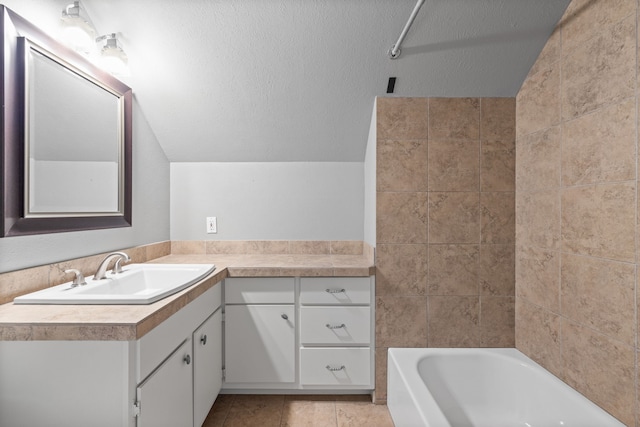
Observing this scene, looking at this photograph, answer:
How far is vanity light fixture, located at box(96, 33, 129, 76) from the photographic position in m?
1.56

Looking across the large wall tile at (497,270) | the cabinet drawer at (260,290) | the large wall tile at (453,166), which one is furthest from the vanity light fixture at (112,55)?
the large wall tile at (497,270)

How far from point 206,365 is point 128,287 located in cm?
54

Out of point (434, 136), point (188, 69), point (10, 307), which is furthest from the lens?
point (434, 136)

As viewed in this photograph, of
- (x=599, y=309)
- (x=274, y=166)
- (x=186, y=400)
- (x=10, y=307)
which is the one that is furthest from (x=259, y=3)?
(x=599, y=309)

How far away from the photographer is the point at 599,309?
1.23 meters

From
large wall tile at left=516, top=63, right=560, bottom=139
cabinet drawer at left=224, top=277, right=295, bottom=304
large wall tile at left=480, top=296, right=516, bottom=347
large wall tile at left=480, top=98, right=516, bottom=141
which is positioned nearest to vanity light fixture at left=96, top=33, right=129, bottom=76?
cabinet drawer at left=224, top=277, right=295, bottom=304

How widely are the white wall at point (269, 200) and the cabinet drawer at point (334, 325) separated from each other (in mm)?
640

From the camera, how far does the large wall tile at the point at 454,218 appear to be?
193 centimetres

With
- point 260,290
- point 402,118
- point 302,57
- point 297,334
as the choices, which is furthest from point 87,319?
point 402,118

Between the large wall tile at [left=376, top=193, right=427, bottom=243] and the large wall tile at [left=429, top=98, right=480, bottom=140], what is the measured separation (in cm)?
39

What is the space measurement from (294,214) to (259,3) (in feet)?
4.34

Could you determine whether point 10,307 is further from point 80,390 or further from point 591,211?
point 591,211

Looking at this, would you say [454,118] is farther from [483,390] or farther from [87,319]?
[87,319]

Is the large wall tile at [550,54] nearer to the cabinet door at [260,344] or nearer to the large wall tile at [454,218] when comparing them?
the large wall tile at [454,218]
